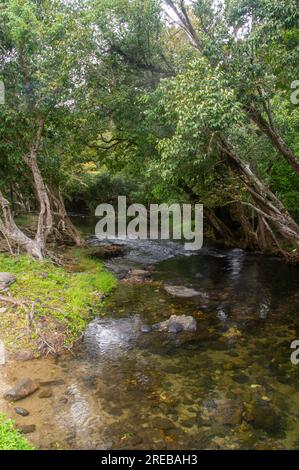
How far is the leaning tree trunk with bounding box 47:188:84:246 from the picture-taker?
86.2 feet

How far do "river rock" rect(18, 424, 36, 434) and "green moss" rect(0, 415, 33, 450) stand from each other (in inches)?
6.0

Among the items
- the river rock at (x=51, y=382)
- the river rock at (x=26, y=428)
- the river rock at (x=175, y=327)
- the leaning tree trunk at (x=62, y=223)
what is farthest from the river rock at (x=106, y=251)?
the river rock at (x=26, y=428)

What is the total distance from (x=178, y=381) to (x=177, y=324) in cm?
334

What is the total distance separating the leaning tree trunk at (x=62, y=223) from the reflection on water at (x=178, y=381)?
37.3 ft

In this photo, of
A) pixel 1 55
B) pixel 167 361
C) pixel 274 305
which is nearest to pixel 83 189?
pixel 1 55

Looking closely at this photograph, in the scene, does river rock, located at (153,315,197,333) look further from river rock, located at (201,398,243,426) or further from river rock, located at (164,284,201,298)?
river rock, located at (201,398,243,426)

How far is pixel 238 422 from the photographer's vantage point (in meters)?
7.97

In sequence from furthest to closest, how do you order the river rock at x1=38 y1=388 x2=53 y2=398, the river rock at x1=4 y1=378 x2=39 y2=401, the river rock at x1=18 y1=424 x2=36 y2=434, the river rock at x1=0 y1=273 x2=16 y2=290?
the river rock at x1=0 y1=273 x2=16 y2=290 < the river rock at x1=38 y1=388 x2=53 y2=398 < the river rock at x1=4 y1=378 x2=39 y2=401 < the river rock at x1=18 y1=424 x2=36 y2=434

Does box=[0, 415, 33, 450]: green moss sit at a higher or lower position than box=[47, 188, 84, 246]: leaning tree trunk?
lower

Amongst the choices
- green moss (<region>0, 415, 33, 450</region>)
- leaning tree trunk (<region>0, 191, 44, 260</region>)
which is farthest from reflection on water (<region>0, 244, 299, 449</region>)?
A: leaning tree trunk (<region>0, 191, 44, 260</region>)

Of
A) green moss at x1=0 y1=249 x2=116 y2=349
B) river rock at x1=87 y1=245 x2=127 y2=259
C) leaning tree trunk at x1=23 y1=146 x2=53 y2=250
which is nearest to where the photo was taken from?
green moss at x1=0 y1=249 x2=116 y2=349

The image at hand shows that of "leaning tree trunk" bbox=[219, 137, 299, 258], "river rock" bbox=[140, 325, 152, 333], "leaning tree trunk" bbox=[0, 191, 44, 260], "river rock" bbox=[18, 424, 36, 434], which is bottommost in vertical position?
"river rock" bbox=[140, 325, 152, 333]

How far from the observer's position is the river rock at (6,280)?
44.7 ft

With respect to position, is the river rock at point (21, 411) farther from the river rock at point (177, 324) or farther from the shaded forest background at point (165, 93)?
the shaded forest background at point (165, 93)
